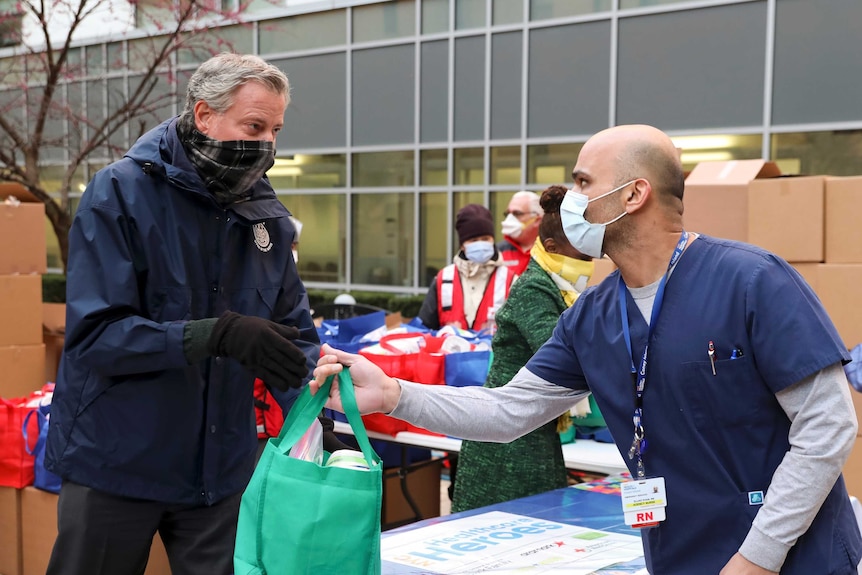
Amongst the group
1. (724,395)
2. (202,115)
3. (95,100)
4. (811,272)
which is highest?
(95,100)

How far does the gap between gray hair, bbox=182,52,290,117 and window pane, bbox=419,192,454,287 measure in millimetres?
8698

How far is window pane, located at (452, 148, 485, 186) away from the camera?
35.7 feet

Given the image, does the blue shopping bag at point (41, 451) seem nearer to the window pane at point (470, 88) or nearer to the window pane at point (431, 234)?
the window pane at point (431, 234)

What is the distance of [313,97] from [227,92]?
A: 9.96 m

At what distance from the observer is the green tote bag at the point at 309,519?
1.83 metres

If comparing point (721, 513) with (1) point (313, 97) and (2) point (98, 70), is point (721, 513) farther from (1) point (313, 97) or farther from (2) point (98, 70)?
(2) point (98, 70)

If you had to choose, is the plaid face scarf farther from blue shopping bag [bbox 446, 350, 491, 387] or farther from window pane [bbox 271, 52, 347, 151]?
window pane [bbox 271, 52, 347, 151]

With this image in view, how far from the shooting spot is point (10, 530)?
4.58 meters

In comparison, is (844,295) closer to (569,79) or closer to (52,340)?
(52,340)

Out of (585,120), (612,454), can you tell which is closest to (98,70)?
(585,120)

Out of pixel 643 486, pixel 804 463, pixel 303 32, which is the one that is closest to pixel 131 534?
pixel 643 486

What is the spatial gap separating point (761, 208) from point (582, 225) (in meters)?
2.37

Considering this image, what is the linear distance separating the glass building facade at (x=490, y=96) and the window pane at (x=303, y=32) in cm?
2

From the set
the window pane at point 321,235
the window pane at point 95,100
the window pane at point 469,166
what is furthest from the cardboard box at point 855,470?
the window pane at point 95,100
